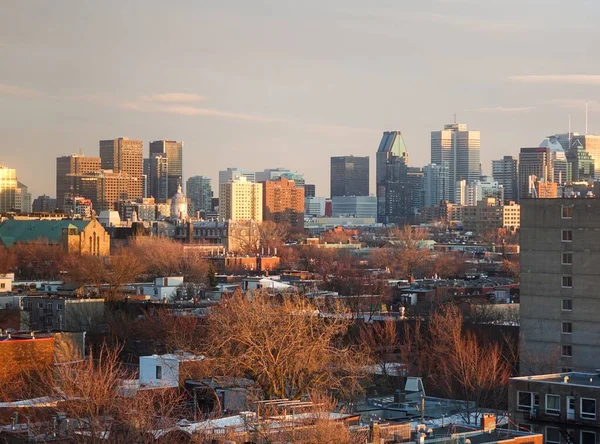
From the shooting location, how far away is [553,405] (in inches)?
1480

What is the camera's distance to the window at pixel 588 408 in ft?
120

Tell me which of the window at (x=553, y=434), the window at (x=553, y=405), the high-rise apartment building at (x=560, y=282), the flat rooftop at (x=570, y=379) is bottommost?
the window at (x=553, y=434)

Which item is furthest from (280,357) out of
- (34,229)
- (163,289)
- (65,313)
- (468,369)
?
(34,229)

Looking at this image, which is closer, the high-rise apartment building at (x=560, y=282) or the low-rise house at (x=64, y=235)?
the high-rise apartment building at (x=560, y=282)

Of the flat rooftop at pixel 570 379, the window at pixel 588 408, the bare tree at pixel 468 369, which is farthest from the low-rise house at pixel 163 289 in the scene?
the window at pixel 588 408

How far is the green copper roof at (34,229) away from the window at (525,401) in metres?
116

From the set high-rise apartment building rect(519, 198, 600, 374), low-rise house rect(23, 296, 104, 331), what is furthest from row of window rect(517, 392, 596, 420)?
low-rise house rect(23, 296, 104, 331)

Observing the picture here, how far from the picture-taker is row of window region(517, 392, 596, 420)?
3681cm

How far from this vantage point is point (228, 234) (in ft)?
630

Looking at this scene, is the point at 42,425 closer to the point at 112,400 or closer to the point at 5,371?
the point at 112,400

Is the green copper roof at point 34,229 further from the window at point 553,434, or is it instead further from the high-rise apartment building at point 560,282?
the window at point 553,434

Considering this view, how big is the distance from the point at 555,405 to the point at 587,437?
1.24m

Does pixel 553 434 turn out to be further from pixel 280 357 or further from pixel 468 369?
pixel 468 369

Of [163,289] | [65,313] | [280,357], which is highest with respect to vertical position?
[280,357]
